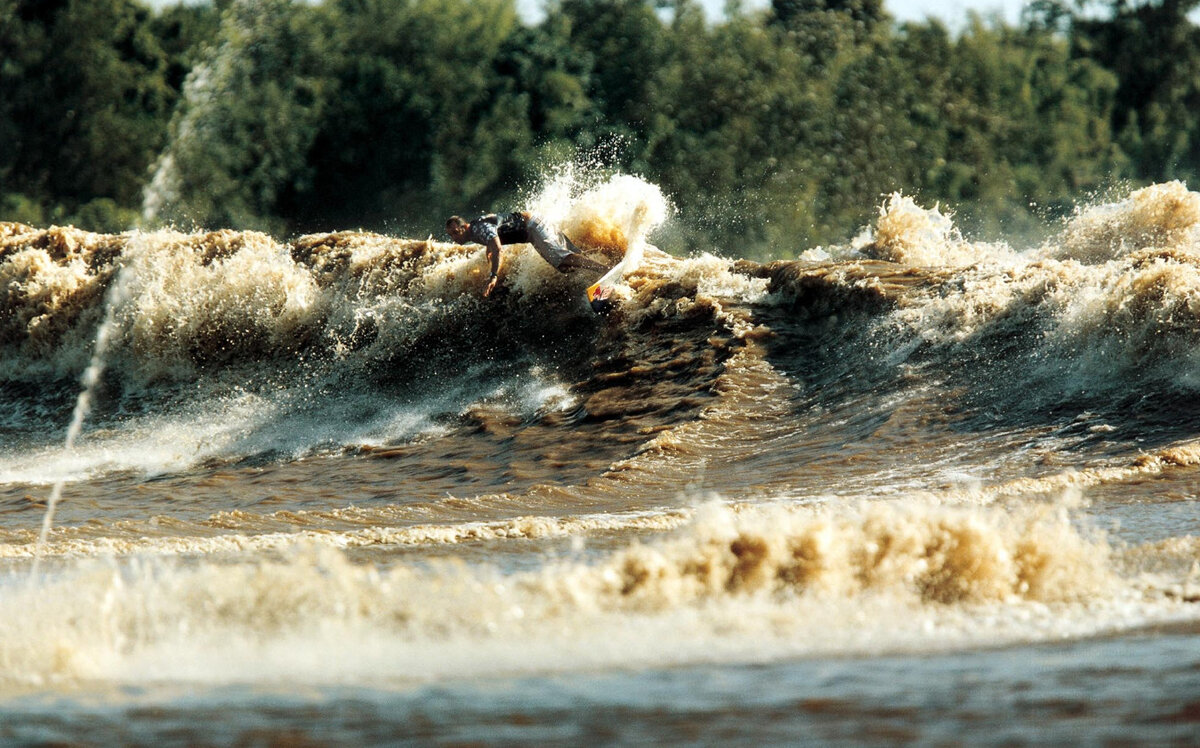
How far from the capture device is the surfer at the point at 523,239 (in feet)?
51.3

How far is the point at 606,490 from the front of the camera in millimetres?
11250

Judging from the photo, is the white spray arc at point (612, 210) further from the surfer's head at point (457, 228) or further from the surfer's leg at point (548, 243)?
the surfer's head at point (457, 228)

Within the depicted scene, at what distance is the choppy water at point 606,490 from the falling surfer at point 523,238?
0.26 metres

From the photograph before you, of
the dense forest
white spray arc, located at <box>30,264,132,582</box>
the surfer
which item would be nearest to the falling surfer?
the surfer

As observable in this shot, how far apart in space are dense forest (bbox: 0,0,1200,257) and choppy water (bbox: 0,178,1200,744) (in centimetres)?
2051

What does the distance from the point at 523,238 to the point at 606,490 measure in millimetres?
5238

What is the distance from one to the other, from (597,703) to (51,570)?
490cm

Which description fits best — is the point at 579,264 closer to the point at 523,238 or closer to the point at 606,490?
the point at 523,238

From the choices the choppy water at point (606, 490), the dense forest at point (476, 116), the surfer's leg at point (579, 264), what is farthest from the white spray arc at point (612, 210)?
the dense forest at point (476, 116)

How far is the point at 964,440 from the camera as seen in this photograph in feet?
37.2

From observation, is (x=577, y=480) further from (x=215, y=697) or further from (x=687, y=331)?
(x=215, y=697)

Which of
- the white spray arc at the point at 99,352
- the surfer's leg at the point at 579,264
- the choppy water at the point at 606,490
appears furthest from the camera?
the white spray arc at the point at 99,352

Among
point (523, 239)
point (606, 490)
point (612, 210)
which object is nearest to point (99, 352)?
point (523, 239)

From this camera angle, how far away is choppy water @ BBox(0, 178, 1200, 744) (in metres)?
4.54
